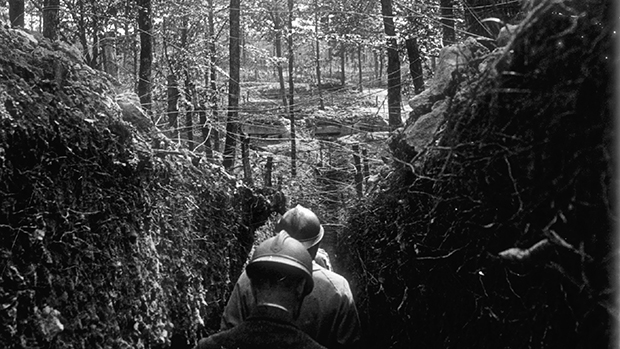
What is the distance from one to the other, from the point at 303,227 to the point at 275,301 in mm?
2286

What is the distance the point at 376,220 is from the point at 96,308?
7.07 feet

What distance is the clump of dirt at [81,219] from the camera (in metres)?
2.54

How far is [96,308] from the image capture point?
3172 millimetres

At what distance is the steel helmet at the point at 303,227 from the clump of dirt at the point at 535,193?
2.50 metres

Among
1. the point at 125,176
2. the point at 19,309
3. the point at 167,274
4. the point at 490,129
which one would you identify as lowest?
the point at 167,274

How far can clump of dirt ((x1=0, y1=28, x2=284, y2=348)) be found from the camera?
254cm

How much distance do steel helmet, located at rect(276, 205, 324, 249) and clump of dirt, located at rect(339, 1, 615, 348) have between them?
8.21ft

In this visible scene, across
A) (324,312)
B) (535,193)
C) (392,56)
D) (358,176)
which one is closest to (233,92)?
(358,176)

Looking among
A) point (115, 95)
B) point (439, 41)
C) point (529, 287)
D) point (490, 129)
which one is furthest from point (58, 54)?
point (439, 41)

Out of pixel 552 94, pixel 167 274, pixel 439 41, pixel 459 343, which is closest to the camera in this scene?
pixel 552 94

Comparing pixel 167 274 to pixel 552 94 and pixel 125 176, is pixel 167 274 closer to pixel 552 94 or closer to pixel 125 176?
pixel 125 176

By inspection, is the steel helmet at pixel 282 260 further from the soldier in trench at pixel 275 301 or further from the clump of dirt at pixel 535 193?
the clump of dirt at pixel 535 193

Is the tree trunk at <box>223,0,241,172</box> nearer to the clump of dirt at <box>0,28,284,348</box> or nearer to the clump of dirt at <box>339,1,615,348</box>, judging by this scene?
the clump of dirt at <box>0,28,284,348</box>

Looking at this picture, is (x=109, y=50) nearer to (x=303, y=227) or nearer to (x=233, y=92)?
(x=233, y=92)
